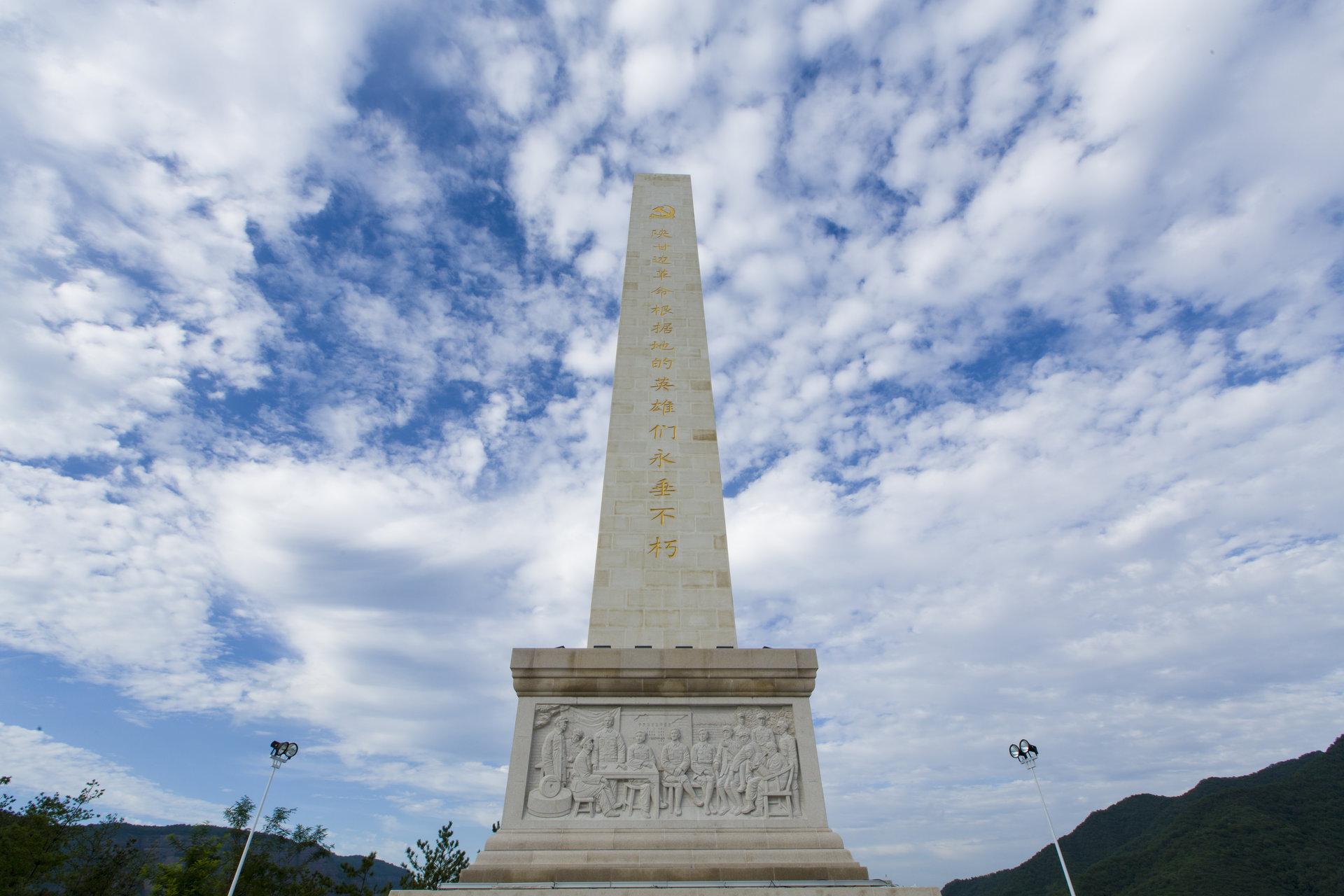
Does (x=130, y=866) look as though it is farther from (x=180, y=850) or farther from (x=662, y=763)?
(x=662, y=763)

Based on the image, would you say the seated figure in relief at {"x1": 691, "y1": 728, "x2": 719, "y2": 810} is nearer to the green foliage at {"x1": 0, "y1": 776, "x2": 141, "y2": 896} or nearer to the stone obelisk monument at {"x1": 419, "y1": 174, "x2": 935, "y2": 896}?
the stone obelisk monument at {"x1": 419, "y1": 174, "x2": 935, "y2": 896}

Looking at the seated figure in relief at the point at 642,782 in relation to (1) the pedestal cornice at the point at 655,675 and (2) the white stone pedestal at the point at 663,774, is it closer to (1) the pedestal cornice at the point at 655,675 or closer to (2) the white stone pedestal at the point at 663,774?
(2) the white stone pedestal at the point at 663,774

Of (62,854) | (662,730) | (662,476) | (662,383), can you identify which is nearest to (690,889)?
(662,730)

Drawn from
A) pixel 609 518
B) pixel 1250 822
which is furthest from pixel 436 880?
pixel 1250 822

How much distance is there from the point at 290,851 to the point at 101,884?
22.5 ft

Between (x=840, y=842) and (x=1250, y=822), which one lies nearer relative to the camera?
(x=840, y=842)

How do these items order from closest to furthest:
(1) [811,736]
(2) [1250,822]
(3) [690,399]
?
(1) [811,736] < (3) [690,399] < (2) [1250,822]

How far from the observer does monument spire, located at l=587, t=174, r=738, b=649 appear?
27.5ft

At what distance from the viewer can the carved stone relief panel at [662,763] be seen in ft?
22.5

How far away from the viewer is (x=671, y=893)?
5.91 meters

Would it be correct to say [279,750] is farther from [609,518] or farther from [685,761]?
[685,761]

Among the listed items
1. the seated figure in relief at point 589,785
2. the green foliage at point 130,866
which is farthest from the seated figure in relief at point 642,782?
the green foliage at point 130,866

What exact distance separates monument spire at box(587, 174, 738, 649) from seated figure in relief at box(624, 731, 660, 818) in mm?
1149

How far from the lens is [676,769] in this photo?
23.0ft
